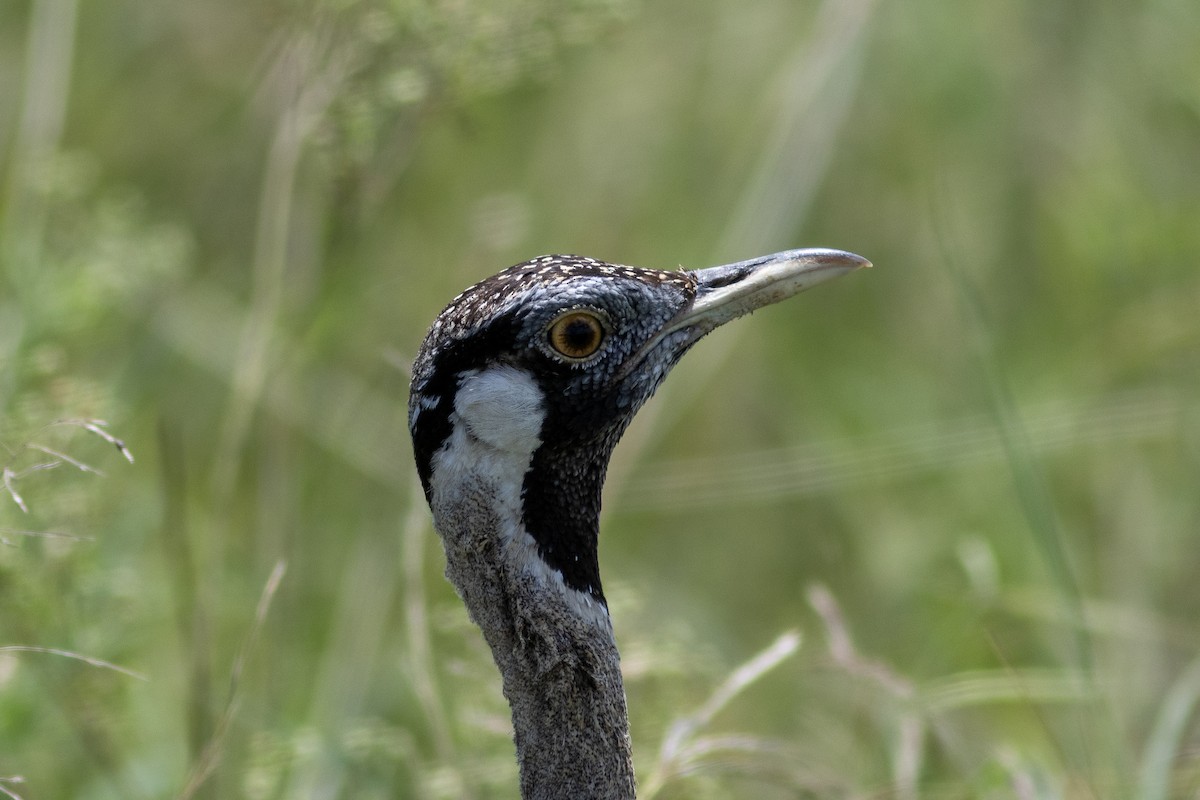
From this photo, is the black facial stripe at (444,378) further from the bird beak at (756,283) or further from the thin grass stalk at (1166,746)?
the thin grass stalk at (1166,746)

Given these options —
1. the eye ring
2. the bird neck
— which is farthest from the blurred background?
the eye ring

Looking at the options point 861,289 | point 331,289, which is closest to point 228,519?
point 331,289

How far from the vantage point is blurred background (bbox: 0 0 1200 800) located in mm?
3574

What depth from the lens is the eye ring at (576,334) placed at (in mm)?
2643

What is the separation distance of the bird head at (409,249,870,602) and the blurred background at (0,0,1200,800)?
1.70 feet

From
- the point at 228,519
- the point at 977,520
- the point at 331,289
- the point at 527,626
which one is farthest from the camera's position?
the point at 977,520

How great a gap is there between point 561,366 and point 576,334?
0.06 meters

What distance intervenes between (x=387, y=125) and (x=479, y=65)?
371 mm

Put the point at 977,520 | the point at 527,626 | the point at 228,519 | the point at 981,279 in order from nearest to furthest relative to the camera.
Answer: the point at 527,626 < the point at 228,519 < the point at 977,520 < the point at 981,279

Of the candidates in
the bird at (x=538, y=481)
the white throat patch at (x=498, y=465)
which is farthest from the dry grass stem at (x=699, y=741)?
the white throat patch at (x=498, y=465)

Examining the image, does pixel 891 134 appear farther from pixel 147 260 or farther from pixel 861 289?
pixel 147 260

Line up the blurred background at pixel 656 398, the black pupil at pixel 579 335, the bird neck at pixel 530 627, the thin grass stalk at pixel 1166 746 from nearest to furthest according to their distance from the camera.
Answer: the bird neck at pixel 530 627
the black pupil at pixel 579 335
the thin grass stalk at pixel 1166 746
the blurred background at pixel 656 398

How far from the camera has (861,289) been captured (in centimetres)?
611

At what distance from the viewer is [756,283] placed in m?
2.78
